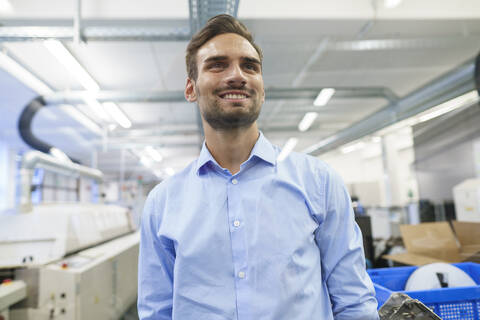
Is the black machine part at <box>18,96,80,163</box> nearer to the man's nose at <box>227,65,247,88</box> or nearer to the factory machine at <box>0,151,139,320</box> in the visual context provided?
the factory machine at <box>0,151,139,320</box>

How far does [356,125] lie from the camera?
452cm

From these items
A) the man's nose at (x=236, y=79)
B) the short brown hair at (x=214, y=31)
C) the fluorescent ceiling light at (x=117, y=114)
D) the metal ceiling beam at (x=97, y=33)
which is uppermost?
the metal ceiling beam at (x=97, y=33)

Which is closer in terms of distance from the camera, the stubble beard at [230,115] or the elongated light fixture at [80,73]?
the stubble beard at [230,115]

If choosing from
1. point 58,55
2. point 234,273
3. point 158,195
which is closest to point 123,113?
point 58,55

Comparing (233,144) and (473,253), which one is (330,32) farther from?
(233,144)

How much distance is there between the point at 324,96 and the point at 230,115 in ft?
10.3

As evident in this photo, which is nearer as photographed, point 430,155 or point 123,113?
point 123,113

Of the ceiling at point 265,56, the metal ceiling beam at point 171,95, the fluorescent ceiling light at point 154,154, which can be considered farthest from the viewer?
the fluorescent ceiling light at point 154,154

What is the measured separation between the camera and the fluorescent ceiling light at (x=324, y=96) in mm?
3555

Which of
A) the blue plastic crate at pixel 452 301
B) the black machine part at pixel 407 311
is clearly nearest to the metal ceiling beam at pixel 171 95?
the blue plastic crate at pixel 452 301

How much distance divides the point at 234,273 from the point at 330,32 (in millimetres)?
2434

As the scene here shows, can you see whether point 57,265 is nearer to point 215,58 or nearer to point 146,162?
point 215,58

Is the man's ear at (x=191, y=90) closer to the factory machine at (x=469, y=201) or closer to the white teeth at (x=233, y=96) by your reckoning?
the white teeth at (x=233, y=96)

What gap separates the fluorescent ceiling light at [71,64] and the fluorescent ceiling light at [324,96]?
8.10 ft
